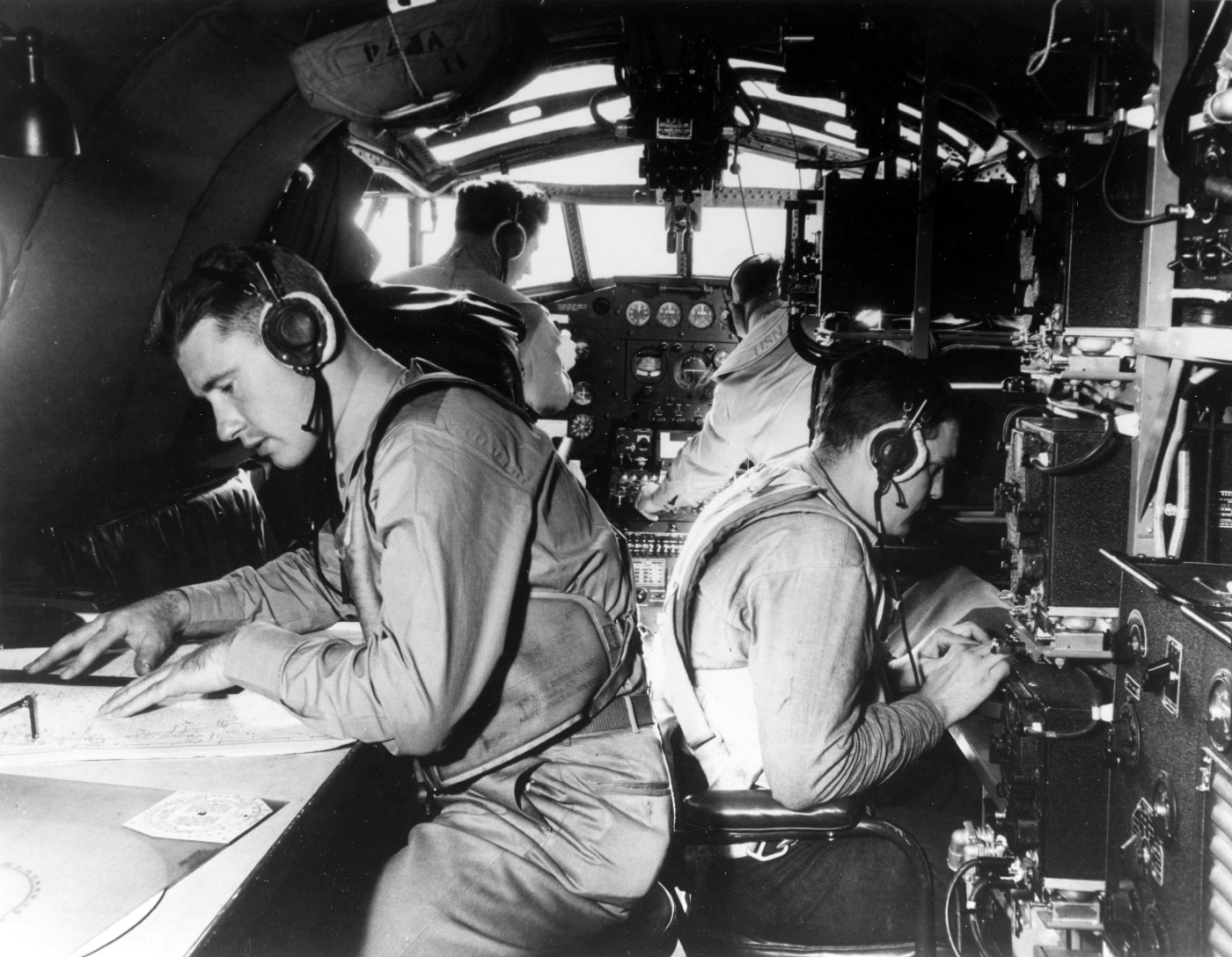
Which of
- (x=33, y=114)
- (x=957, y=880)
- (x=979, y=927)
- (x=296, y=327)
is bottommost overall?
(x=979, y=927)

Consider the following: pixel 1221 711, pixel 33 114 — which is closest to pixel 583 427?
pixel 33 114

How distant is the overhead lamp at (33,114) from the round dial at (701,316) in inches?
137

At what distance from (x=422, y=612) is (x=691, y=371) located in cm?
413

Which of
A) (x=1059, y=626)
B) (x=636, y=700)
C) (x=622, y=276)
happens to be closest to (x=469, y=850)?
(x=636, y=700)

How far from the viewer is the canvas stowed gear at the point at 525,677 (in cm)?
132

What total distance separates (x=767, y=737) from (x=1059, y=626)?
1.85 ft

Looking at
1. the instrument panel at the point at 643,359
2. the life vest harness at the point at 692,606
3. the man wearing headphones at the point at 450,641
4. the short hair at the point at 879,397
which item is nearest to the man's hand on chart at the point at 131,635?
the man wearing headphones at the point at 450,641

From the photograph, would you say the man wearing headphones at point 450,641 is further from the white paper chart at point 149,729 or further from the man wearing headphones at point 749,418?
the man wearing headphones at point 749,418

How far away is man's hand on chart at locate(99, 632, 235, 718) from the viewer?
1247mm

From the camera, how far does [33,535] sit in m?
2.51

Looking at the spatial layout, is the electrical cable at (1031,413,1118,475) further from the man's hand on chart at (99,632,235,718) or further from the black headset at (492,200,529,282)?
the black headset at (492,200,529,282)

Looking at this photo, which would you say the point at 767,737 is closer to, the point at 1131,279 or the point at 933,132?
the point at 1131,279

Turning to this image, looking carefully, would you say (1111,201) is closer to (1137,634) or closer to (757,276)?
(1137,634)

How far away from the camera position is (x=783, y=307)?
3570 millimetres
